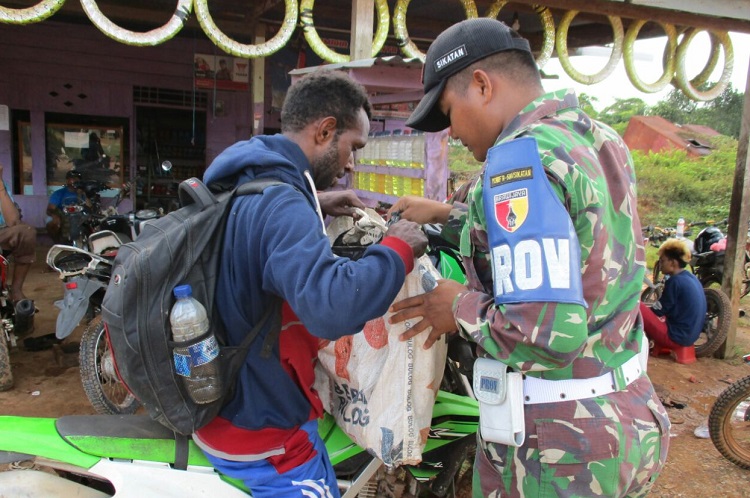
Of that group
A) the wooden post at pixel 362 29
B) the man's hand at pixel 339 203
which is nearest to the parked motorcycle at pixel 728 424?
the man's hand at pixel 339 203

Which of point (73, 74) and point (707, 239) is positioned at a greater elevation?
point (73, 74)

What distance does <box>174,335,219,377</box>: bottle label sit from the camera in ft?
4.28

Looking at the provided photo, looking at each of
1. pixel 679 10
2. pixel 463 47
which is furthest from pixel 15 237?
pixel 679 10

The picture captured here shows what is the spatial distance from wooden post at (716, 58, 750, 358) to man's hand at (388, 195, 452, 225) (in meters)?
5.51

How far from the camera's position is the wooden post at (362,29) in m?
4.63

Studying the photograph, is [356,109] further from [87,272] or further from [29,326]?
[29,326]

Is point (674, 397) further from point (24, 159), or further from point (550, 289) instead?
point (24, 159)

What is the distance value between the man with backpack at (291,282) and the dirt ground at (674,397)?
9.73 ft

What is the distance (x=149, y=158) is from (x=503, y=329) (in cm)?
1084

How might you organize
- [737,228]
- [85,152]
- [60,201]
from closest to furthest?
[737,228], [60,201], [85,152]

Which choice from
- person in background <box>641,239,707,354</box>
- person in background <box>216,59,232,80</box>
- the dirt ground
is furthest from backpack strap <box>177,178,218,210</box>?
person in background <box>216,59,232,80</box>

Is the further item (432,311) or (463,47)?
(432,311)

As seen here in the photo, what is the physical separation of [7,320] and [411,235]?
14.3 feet

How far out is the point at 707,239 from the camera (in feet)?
23.5
